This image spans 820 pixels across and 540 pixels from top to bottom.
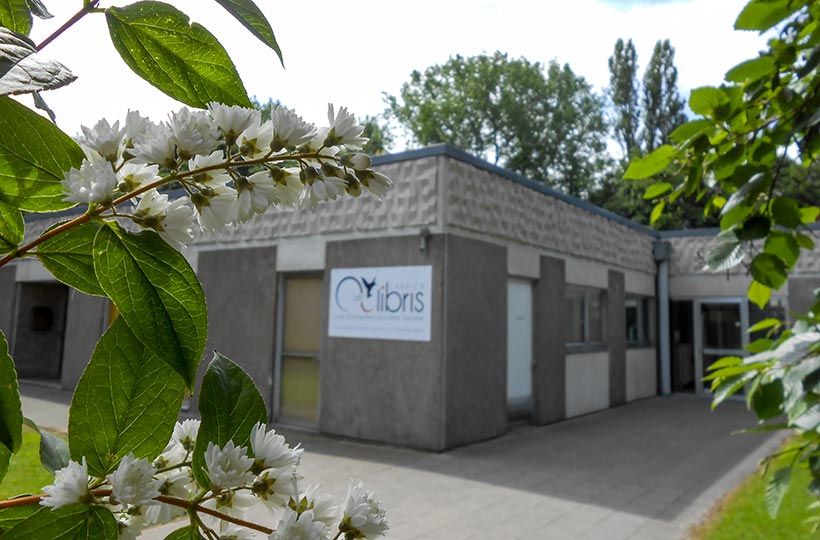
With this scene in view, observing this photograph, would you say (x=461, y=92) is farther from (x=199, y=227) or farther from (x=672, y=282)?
(x=199, y=227)

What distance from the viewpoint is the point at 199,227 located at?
1.67 ft

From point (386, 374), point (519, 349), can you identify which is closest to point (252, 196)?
point (386, 374)

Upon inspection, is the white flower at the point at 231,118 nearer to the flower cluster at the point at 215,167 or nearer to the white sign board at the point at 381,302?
the flower cluster at the point at 215,167

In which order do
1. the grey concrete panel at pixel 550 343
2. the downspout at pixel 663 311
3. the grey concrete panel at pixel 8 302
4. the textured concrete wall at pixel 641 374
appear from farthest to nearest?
the downspout at pixel 663 311 < the grey concrete panel at pixel 8 302 < the textured concrete wall at pixel 641 374 < the grey concrete panel at pixel 550 343

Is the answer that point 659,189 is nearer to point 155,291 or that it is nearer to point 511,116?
point 155,291

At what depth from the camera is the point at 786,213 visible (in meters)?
1.38

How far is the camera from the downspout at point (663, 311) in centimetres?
1414

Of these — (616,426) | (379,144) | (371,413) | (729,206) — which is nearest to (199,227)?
(729,206)

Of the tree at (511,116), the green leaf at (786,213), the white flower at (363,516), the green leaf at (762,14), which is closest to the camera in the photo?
the white flower at (363,516)

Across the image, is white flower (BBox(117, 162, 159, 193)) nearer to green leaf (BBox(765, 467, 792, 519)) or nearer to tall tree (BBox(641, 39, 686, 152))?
green leaf (BBox(765, 467, 792, 519))

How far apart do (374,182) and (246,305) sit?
365 inches

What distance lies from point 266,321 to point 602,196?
2693 centimetres

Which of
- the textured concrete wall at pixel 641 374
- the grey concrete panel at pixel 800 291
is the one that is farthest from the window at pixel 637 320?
the grey concrete panel at pixel 800 291

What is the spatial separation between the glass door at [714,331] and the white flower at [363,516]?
14916 mm
